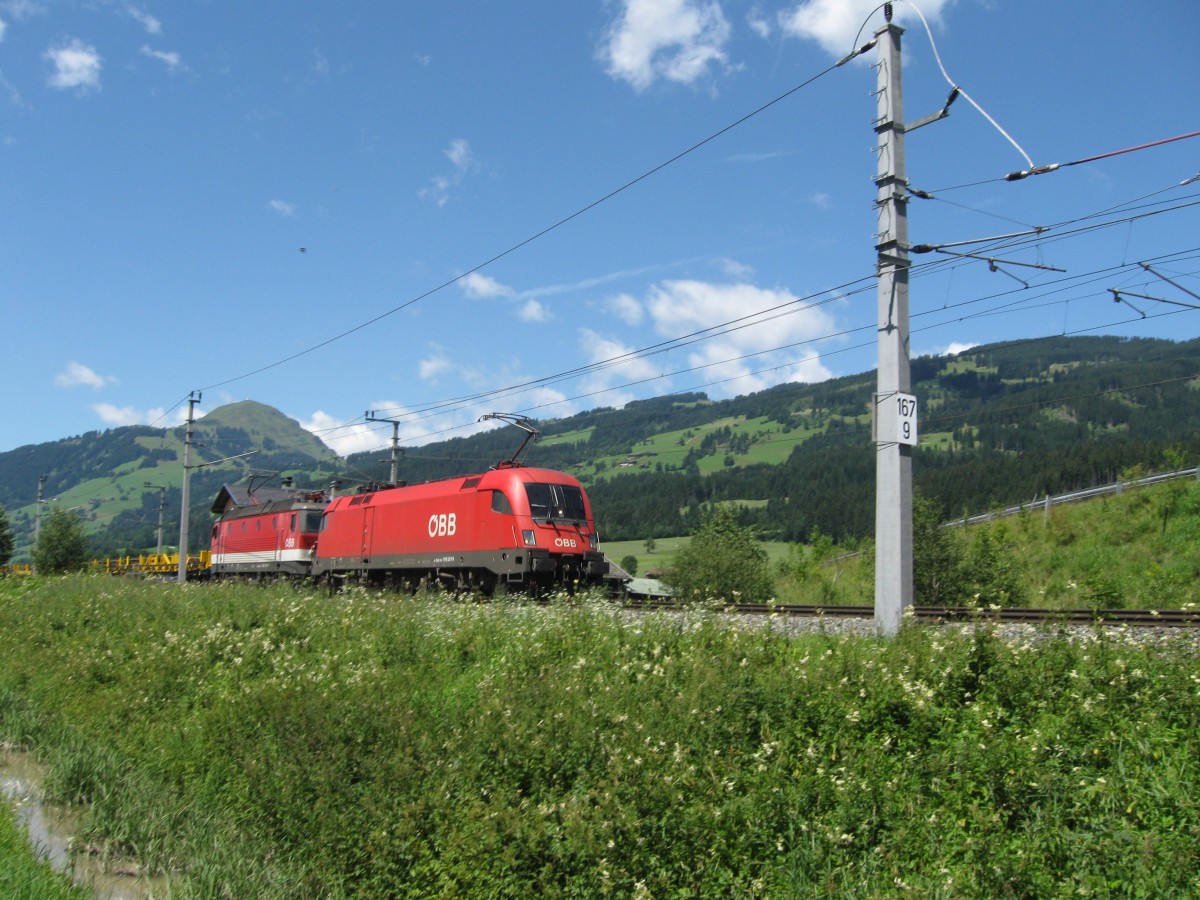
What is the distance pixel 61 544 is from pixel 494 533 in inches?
1899

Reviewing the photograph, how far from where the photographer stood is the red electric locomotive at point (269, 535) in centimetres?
3291

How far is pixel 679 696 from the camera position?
27.2ft

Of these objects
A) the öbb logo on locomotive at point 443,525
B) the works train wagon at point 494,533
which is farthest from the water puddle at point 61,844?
the öbb logo on locomotive at point 443,525

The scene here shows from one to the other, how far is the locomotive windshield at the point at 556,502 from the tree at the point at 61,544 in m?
45.1

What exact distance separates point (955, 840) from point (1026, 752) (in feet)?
2.96

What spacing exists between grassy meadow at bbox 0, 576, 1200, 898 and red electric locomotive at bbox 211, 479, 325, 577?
2114 cm

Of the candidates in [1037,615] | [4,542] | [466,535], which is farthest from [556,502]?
[4,542]

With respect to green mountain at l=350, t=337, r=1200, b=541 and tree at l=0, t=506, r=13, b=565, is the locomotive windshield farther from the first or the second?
tree at l=0, t=506, r=13, b=565

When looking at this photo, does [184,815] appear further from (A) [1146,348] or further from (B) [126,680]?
(A) [1146,348]

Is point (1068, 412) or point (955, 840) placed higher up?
point (1068, 412)

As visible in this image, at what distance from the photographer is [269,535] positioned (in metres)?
35.4

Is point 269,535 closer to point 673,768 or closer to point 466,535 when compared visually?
point 466,535

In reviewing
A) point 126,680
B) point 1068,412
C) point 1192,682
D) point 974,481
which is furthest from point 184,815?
point 1068,412

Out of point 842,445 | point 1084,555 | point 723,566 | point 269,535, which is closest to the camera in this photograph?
point 723,566
